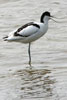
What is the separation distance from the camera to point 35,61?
10266 millimetres

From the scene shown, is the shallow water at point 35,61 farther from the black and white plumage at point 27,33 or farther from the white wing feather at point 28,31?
the white wing feather at point 28,31

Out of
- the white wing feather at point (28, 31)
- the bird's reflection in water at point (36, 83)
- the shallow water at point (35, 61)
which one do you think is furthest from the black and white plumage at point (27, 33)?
the bird's reflection in water at point (36, 83)

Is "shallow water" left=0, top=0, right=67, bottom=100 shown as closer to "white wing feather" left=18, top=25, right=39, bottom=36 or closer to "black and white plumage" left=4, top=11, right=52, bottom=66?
"black and white plumage" left=4, top=11, right=52, bottom=66

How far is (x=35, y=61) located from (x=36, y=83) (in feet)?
6.11

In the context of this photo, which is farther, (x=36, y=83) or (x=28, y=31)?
(x=28, y=31)

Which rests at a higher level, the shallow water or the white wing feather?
the white wing feather

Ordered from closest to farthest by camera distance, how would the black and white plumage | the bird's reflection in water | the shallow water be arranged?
the bird's reflection in water, the shallow water, the black and white plumage

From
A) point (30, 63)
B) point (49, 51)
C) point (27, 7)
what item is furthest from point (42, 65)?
point (27, 7)

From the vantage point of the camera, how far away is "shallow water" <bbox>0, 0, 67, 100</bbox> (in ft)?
25.7

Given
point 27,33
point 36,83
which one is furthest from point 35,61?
point 36,83

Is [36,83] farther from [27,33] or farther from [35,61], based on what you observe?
[27,33]

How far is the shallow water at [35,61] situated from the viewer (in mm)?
7836

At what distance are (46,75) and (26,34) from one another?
143 centimetres

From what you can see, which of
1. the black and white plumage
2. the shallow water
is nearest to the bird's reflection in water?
the shallow water
